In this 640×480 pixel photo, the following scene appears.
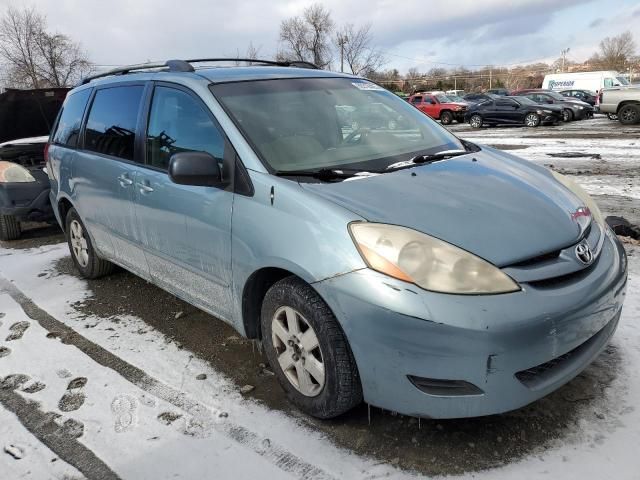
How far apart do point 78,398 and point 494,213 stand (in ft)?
8.05

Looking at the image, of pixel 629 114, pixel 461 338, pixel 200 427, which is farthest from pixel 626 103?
pixel 200 427

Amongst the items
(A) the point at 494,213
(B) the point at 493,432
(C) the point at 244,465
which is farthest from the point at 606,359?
(C) the point at 244,465

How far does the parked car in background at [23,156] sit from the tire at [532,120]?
18.6m

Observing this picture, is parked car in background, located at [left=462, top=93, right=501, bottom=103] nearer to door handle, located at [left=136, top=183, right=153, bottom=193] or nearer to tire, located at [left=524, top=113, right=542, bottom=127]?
tire, located at [left=524, top=113, right=542, bottom=127]

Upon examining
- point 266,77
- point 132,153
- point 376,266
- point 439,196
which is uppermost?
point 266,77

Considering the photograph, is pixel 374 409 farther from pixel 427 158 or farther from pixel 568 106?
pixel 568 106

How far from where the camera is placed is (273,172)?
2.70m

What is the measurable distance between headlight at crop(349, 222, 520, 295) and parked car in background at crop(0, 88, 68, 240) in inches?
223

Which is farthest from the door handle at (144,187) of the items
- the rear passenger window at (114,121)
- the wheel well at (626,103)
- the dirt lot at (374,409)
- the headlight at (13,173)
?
the wheel well at (626,103)

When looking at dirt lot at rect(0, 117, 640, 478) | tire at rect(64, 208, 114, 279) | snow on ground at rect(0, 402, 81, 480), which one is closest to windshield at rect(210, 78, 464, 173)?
dirt lot at rect(0, 117, 640, 478)

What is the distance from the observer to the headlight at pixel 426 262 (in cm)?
211

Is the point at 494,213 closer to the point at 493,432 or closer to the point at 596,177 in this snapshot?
the point at 493,432

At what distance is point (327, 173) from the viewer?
2.70m

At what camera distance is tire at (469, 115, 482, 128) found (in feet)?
76.1
